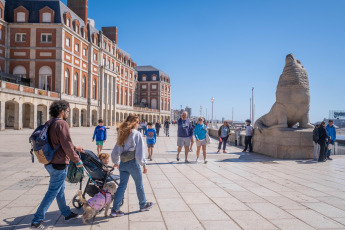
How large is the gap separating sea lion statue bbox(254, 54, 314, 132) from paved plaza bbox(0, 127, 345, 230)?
310 centimetres

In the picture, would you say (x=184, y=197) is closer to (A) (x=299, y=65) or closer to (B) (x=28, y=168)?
(B) (x=28, y=168)

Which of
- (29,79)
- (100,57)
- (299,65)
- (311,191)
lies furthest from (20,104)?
(311,191)

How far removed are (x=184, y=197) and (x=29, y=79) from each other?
3327cm

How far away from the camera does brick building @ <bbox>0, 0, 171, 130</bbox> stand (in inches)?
1145

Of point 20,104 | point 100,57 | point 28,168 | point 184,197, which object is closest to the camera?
point 184,197

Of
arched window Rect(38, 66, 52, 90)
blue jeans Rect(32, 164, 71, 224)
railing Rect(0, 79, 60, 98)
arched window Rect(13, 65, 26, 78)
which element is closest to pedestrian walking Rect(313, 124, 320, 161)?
blue jeans Rect(32, 164, 71, 224)

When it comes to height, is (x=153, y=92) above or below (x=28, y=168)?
above

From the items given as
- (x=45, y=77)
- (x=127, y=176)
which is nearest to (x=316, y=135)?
(x=127, y=176)

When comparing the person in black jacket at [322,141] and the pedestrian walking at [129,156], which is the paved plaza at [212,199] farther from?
the person in black jacket at [322,141]

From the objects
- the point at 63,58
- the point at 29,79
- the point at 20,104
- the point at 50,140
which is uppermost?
the point at 63,58

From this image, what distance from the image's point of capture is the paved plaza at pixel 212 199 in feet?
12.9

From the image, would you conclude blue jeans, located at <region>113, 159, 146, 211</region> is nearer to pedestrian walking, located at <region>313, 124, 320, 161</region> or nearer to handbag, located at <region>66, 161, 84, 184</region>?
handbag, located at <region>66, 161, 84, 184</region>

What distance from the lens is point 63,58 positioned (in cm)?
3397

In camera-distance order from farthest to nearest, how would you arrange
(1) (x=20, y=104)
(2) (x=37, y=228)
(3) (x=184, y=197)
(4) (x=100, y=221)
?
(1) (x=20, y=104), (3) (x=184, y=197), (4) (x=100, y=221), (2) (x=37, y=228)
